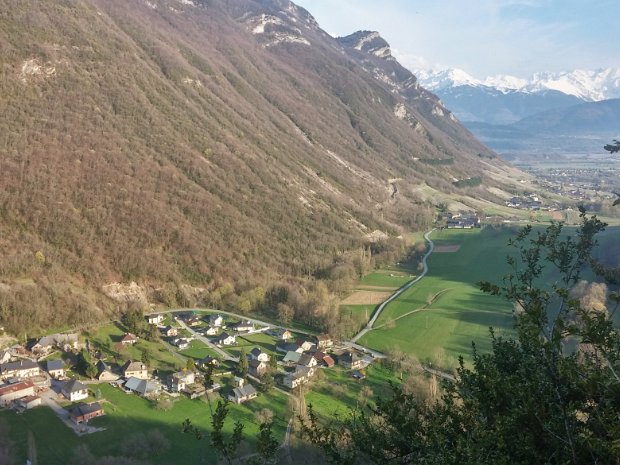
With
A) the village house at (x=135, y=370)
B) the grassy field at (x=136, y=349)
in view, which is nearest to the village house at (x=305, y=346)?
the grassy field at (x=136, y=349)

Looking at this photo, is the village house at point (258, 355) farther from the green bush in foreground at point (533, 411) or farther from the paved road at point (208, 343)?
the green bush in foreground at point (533, 411)

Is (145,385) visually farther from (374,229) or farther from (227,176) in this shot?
(374,229)

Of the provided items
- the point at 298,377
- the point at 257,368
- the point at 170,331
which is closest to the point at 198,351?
the point at 170,331

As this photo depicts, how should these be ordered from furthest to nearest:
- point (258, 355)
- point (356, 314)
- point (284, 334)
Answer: point (356, 314)
point (284, 334)
point (258, 355)

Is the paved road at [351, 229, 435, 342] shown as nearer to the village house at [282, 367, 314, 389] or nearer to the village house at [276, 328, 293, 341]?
the village house at [276, 328, 293, 341]

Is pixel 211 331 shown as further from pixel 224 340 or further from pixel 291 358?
pixel 291 358

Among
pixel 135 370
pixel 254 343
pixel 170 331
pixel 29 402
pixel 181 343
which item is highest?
pixel 29 402
